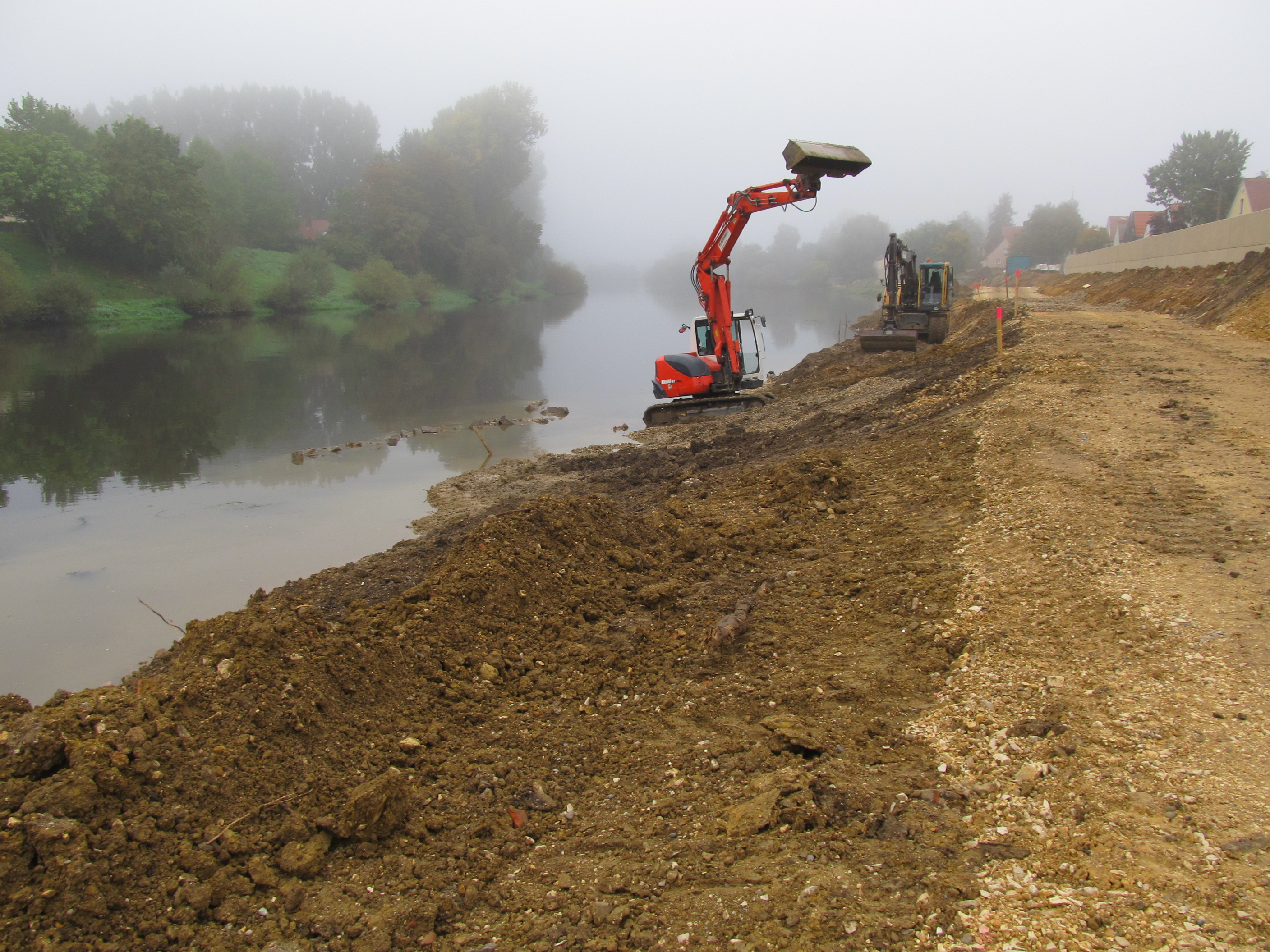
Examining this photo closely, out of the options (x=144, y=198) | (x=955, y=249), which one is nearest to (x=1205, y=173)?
(x=955, y=249)

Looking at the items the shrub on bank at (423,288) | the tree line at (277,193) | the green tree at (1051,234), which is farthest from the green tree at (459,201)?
the green tree at (1051,234)

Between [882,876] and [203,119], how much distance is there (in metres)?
147

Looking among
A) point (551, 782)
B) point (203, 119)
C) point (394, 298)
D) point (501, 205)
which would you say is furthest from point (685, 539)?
point (203, 119)

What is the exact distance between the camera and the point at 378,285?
6550cm

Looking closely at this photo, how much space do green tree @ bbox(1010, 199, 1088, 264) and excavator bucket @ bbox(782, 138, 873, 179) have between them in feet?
275

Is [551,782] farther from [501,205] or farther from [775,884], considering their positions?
[501,205]

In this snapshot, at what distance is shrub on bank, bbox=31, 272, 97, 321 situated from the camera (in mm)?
39625

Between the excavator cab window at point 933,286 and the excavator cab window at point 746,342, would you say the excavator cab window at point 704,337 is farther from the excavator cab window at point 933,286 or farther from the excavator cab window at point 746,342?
the excavator cab window at point 933,286

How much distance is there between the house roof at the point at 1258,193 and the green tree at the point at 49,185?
259 feet

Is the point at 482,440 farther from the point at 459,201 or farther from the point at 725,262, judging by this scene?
the point at 459,201

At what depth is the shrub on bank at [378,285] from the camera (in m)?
65.2

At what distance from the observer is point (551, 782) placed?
425 cm

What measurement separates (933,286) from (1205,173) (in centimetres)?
6850

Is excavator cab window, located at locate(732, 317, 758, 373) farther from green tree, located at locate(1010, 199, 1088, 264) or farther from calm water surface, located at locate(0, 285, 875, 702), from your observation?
green tree, located at locate(1010, 199, 1088, 264)
